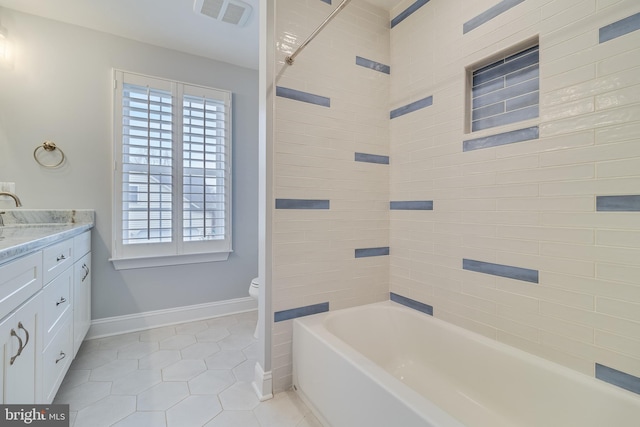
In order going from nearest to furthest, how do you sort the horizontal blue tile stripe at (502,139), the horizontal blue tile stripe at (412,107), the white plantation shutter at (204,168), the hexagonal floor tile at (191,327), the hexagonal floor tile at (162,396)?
the horizontal blue tile stripe at (502,139), the hexagonal floor tile at (162,396), the horizontal blue tile stripe at (412,107), the hexagonal floor tile at (191,327), the white plantation shutter at (204,168)

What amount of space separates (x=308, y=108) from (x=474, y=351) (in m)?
1.65

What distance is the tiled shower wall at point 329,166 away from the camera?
170 centimetres

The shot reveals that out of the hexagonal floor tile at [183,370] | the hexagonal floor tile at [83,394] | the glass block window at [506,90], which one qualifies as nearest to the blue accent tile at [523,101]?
the glass block window at [506,90]

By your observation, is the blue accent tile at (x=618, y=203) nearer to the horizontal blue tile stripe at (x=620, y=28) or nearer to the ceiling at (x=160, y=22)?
the horizontal blue tile stripe at (x=620, y=28)

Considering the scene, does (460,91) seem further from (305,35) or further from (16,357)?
(16,357)

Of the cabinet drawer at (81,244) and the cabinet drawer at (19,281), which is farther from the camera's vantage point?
the cabinet drawer at (81,244)

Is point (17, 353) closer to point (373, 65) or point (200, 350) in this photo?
point (200, 350)

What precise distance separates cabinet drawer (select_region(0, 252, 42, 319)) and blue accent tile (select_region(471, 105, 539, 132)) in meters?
2.14

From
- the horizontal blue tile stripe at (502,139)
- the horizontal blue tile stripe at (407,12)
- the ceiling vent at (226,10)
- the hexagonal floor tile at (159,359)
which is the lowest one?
the hexagonal floor tile at (159,359)

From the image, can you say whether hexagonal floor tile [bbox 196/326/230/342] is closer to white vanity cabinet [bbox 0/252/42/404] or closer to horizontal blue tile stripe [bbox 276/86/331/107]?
white vanity cabinet [bbox 0/252/42/404]

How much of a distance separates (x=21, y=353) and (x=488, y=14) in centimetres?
258

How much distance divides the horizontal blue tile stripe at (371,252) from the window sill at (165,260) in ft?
5.00

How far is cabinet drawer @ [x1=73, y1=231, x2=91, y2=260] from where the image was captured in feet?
6.07

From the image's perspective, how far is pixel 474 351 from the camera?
143 centimetres
